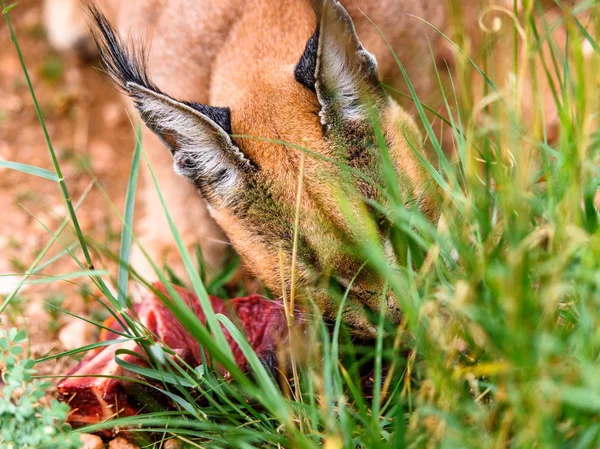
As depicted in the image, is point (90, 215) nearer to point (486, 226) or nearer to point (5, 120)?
point (5, 120)

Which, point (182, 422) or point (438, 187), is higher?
point (438, 187)

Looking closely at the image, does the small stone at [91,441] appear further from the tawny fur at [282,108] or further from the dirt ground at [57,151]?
the dirt ground at [57,151]

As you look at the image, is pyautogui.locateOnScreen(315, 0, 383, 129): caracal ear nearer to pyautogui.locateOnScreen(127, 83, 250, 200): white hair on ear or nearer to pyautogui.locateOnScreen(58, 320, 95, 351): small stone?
pyautogui.locateOnScreen(127, 83, 250, 200): white hair on ear

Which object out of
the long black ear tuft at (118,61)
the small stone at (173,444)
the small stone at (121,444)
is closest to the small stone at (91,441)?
the small stone at (121,444)

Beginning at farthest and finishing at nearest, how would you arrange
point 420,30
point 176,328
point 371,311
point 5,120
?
point 5,120, point 420,30, point 176,328, point 371,311

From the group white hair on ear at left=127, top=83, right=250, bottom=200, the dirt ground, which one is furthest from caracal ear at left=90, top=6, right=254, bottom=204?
the dirt ground

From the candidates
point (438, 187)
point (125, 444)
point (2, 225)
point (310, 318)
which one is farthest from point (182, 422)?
point (2, 225)

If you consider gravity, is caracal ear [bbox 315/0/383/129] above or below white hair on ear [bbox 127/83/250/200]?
above
